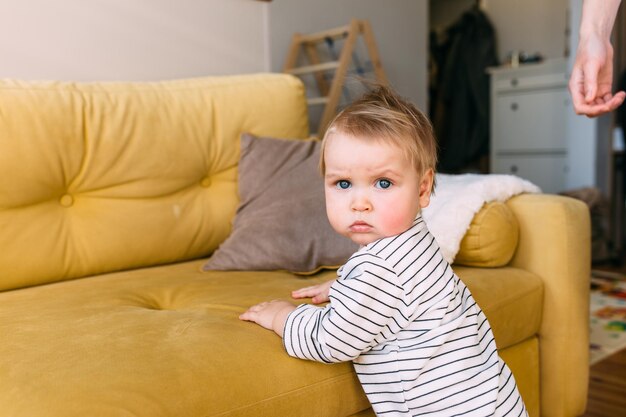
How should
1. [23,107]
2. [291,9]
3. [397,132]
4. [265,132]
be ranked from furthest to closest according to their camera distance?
1. [291,9]
2. [265,132]
3. [23,107]
4. [397,132]

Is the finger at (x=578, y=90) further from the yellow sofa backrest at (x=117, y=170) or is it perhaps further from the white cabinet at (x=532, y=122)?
the white cabinet at (x=532, y=122)

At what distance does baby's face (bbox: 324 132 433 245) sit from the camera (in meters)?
0.89

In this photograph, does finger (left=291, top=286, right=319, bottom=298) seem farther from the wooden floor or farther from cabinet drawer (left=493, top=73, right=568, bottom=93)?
cabinet drawer (left=493, top=73, right=568, bottom=93)

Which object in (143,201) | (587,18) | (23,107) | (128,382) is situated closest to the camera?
(128,382)

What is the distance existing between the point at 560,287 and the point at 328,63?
1424 millimetres

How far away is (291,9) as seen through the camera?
2.59 metres

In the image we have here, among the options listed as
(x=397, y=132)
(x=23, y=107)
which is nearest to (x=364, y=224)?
(x=397, y=132)

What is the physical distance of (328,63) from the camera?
2500mm

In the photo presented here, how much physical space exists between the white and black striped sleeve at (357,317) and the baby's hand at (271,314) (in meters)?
0.06

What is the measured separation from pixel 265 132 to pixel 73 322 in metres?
0.87

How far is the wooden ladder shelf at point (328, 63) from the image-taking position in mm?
2398

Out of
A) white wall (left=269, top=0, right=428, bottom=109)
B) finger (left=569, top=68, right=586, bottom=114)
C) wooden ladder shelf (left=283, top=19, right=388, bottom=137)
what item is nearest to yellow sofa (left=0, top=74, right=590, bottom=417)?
finger (left=569, top=68, right=586, bottom=114)

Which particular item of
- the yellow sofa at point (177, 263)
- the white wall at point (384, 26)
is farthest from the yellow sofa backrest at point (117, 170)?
the white wall at point (384, 26)

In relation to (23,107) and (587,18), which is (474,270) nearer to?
(587,18)
